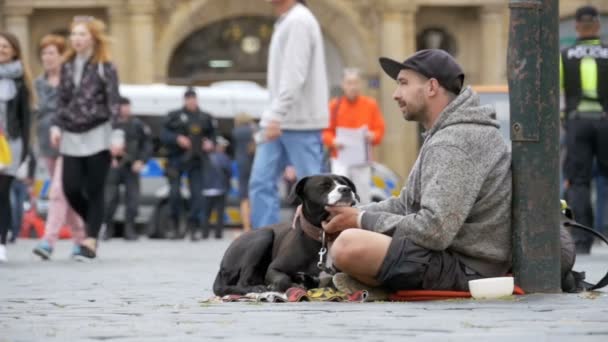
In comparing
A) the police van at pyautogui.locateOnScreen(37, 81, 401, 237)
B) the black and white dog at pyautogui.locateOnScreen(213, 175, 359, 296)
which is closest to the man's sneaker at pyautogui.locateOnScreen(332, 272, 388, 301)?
the black and white dog at pyautogui.locateOnScreen(213, 175, 359, 296)

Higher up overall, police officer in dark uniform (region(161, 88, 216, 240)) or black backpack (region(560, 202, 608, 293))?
black backpack (region(560, 202, 608, 293))

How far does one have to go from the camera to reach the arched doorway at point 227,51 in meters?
40.0

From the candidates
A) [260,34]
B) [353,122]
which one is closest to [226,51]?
[260,34]

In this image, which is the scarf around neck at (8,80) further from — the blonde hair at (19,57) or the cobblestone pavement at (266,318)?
the cobblestone pavement at (266,318)

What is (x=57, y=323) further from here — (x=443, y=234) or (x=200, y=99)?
(x=200, y=99)

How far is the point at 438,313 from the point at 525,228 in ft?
3.53

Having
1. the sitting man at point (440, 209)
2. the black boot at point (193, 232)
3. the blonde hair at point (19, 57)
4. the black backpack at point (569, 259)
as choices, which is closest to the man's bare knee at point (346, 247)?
the sitting man at point (440, 209)

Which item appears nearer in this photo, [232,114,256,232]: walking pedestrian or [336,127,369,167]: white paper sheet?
[336,127,369,167]: white paper sheet

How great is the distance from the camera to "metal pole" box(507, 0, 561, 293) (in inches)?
301

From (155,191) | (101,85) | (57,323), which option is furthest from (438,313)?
(155,191)

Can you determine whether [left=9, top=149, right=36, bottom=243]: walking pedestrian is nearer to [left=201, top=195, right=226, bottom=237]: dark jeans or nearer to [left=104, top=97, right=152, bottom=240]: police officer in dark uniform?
[left=104, top=97, right=152, bottom=240]: police officer in dark uniform

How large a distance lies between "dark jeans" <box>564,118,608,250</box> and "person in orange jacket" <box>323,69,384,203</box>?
3305mm

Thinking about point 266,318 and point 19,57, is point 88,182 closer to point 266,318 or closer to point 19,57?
point 19,57

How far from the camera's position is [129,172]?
76.6ft
